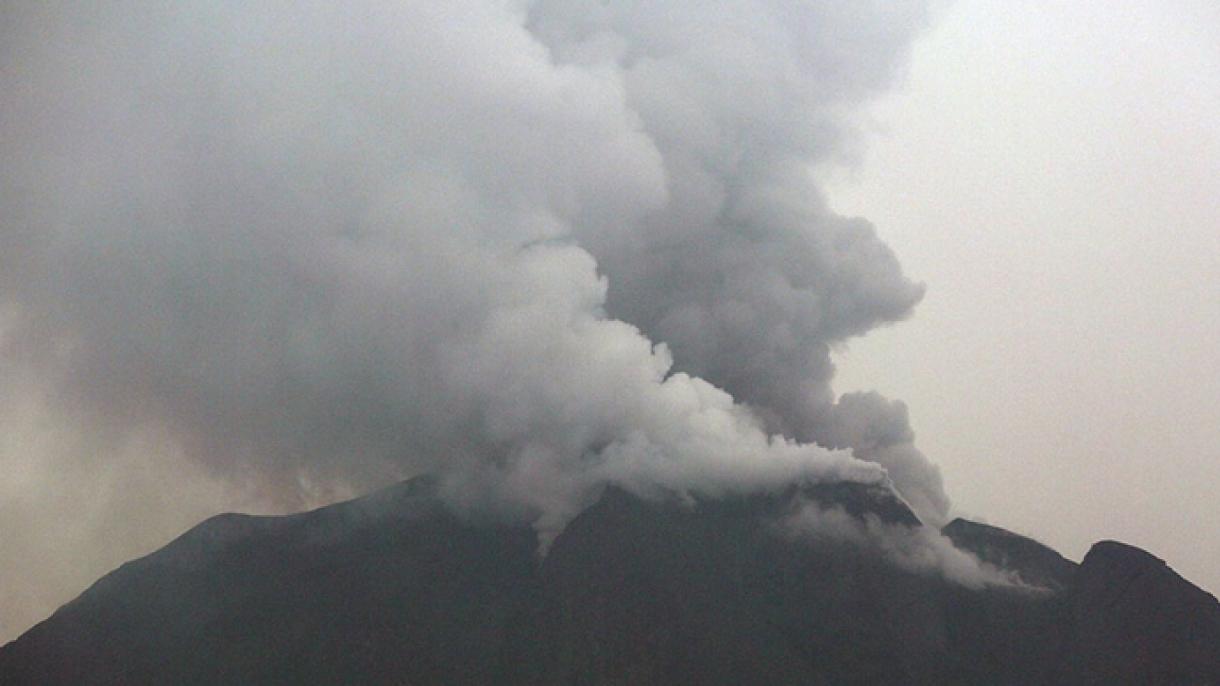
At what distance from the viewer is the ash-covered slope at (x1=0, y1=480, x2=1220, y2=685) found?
115 meters

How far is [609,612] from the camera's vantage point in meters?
121

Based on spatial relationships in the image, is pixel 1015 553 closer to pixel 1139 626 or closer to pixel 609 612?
pixel 1139 626

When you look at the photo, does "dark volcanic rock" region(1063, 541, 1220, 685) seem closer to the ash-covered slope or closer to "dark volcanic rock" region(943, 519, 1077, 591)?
the ash-covered slope

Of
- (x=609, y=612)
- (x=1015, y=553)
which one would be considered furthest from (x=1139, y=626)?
(x=609, y=612)

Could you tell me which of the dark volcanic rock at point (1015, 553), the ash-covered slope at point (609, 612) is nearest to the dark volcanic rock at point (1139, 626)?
the ash-covered slope at point (609, 612)

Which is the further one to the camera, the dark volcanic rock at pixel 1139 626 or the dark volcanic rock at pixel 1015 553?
the dark volcanic rock at pixel 1015 553

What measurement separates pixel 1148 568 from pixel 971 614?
794 inches

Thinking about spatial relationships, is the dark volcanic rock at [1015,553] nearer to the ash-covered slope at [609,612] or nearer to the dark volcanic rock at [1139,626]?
the ash-covered slope at [609,612]

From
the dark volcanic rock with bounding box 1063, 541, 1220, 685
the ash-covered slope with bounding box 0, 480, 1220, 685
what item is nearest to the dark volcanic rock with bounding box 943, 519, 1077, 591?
the ash-covered slope with bounding box 0, 480, 1220, 685

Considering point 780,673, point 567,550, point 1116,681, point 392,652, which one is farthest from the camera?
point 567,550

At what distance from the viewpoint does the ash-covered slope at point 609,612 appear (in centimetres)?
11525

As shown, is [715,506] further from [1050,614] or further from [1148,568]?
[1148,568]

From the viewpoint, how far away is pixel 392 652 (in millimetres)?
122375

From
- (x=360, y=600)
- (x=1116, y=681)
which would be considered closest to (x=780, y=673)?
(x=1116, y=681)
